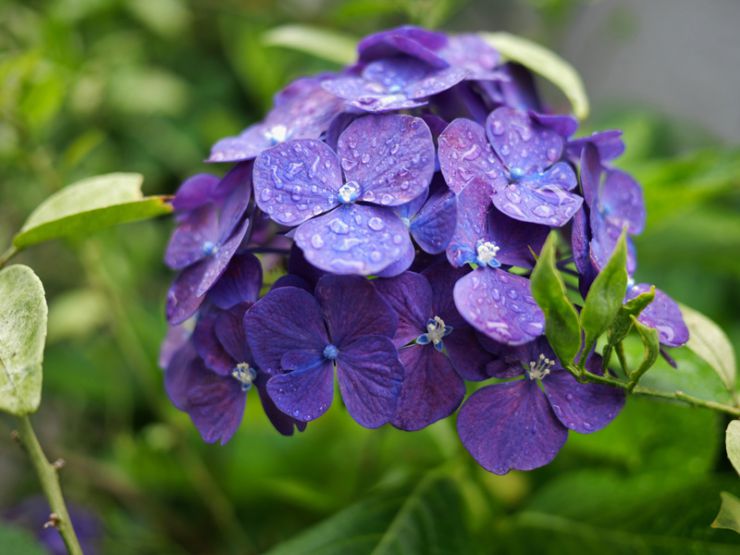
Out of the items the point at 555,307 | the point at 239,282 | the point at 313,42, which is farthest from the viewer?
the point at 313,42

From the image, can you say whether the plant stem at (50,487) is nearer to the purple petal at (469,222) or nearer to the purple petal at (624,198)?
the purple petal at (469,222)

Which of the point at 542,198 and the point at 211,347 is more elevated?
the point at 542,198

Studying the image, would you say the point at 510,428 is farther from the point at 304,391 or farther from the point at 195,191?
the point at 195,191

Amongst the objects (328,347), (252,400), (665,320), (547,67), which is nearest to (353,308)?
(328,347)

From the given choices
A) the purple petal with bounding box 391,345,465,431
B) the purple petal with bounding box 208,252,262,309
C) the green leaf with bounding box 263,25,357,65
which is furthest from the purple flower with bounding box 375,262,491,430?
the green leaf with bounding box 263,25,357,65

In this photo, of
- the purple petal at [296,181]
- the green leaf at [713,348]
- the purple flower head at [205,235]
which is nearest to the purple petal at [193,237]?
the purple flower head at [205,235]

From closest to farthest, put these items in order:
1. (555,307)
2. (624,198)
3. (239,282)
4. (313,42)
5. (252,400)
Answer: (555,307), (239,282), (624,198), (313,42), (252,400)
